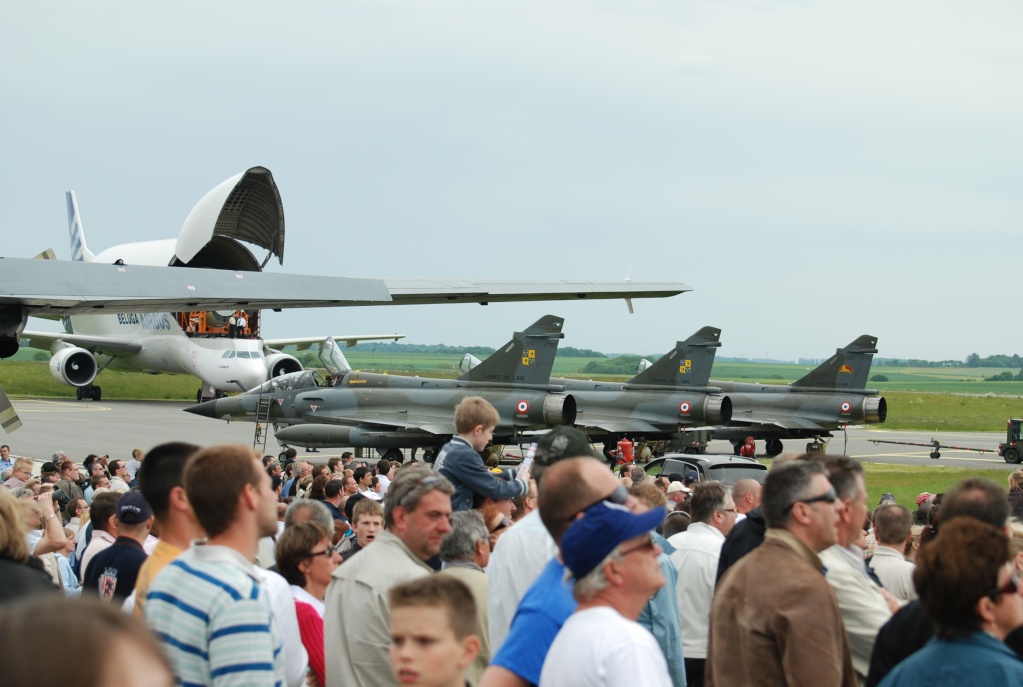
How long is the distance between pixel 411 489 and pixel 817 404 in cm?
2710

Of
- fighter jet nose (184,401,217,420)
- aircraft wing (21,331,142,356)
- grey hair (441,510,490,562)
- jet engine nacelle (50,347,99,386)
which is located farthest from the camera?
aircraft wing (21,331,142,356)

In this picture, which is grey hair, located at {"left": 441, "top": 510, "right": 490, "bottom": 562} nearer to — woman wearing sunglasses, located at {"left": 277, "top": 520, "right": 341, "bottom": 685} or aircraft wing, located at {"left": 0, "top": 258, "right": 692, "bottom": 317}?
woman wearing sunglasses, located at {"left": 277, "top": 520, "right": 341, "bottom": 685}

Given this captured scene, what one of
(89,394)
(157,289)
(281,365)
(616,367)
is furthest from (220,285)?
(616,367)

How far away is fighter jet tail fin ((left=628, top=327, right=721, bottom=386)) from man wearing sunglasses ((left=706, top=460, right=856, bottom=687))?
2460 cm

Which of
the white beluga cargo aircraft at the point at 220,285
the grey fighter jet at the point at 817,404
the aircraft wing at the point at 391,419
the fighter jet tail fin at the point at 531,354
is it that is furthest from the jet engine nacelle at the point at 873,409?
the white beluga cargo aircraft at the point at 220,285

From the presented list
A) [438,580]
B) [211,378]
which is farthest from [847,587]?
[211,378]

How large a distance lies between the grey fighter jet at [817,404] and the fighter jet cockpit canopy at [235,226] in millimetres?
17378

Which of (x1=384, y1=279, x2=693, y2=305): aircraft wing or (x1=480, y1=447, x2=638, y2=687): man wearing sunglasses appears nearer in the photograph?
(x1=480, y1=447, x2=638, y2=687): man wearing sunglasses

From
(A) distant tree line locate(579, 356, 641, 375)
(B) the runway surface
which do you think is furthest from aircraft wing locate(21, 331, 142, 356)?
(A) distant tree line locate(579, 356, 641, 375)

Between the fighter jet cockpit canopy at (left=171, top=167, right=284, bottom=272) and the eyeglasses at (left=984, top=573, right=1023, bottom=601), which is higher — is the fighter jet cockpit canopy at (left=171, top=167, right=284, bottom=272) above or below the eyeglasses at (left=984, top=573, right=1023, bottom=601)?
above

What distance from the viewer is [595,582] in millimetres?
3070

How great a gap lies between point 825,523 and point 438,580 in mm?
1587

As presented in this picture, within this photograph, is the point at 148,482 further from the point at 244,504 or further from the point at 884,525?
the point at 884,525

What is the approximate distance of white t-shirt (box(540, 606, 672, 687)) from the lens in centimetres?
284
